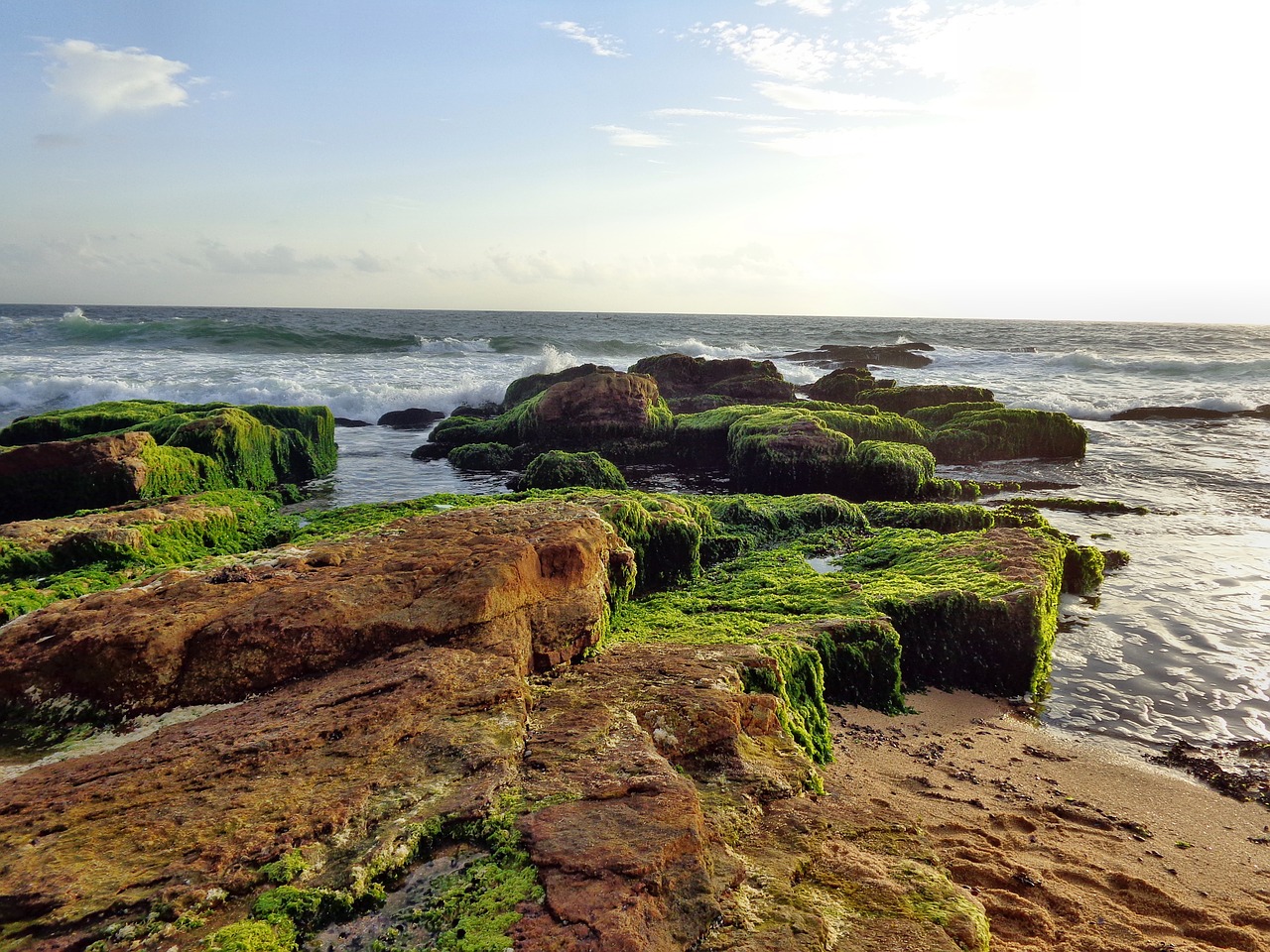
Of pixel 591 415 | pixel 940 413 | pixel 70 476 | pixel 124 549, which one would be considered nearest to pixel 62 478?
pixel 70 476

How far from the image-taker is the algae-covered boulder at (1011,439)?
48.1 ft

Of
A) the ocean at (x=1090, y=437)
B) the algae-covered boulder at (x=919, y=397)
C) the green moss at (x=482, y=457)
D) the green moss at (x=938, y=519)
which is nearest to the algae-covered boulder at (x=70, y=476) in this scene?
the ocean at (x=1090, y=437)

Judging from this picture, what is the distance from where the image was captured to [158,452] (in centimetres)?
820

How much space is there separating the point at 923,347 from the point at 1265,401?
21.1 metres

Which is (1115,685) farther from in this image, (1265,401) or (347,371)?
(347,371)

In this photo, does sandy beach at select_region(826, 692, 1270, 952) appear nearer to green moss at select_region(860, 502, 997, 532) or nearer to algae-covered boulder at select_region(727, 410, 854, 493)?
green moss at select_region(860, 502, 997, 532)

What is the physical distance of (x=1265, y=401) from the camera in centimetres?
2375

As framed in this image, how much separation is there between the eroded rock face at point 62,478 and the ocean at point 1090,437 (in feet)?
8.84

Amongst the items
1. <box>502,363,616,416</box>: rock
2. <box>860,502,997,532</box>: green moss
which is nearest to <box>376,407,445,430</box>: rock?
<box>502,363,616,416</box>: rock

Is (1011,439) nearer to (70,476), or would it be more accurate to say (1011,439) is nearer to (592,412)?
(592,412)

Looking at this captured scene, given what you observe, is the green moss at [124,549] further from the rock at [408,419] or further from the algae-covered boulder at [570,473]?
the rock at [408,419]

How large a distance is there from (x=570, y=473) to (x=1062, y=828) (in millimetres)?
7413

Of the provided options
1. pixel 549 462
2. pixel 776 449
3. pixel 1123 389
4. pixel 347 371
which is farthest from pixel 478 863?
pixel 1123 389

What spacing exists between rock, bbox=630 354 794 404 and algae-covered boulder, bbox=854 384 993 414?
2235mm
